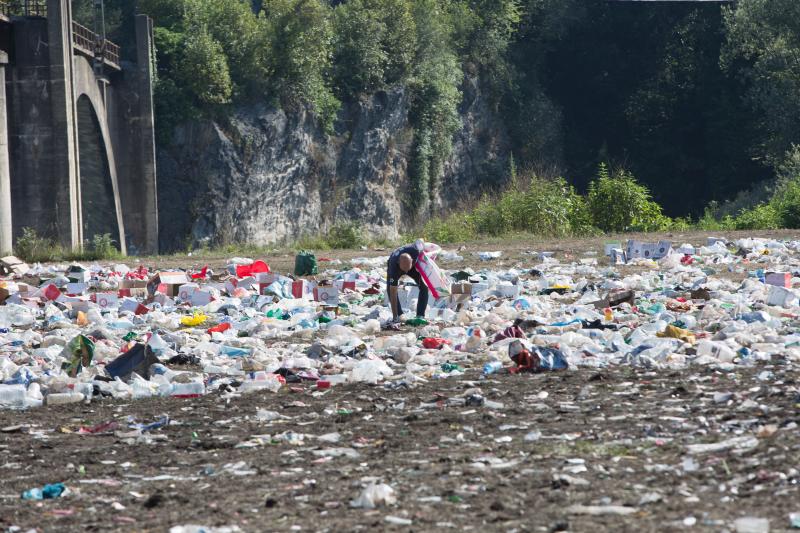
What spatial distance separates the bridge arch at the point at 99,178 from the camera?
27078 mm

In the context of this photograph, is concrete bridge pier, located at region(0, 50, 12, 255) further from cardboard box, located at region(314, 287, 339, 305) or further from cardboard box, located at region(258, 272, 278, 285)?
cardboard box, located at region(314, 287, 339, 305)

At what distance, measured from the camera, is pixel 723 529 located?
138 inches

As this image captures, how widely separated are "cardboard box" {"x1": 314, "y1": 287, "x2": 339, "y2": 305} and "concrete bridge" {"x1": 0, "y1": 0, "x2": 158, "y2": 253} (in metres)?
10.9

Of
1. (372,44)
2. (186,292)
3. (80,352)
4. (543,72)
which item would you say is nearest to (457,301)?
(186,292)

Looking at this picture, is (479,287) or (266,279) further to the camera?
(266,279)

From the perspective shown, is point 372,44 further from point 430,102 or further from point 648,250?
point 648,250

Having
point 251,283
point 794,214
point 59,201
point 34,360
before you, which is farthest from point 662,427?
point 59,201

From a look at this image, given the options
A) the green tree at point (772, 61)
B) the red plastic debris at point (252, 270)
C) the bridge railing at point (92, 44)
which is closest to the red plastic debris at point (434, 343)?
the red plastic debris at point (252, 270)

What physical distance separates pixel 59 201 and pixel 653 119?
19.8 meters

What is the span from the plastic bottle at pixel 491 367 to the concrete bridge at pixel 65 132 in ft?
49.1

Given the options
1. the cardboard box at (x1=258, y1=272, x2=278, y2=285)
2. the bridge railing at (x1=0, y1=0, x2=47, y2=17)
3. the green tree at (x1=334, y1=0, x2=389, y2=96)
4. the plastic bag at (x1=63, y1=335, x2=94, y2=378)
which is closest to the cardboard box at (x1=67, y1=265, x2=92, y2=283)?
the cardboard box at (x1=258, y1=272, x2=278, y2=285)

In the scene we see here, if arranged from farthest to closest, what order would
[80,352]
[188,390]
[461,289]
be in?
[461,289] → [80,352] → [188,390]

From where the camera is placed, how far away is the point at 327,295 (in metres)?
10.6

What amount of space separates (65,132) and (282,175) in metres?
7.44
